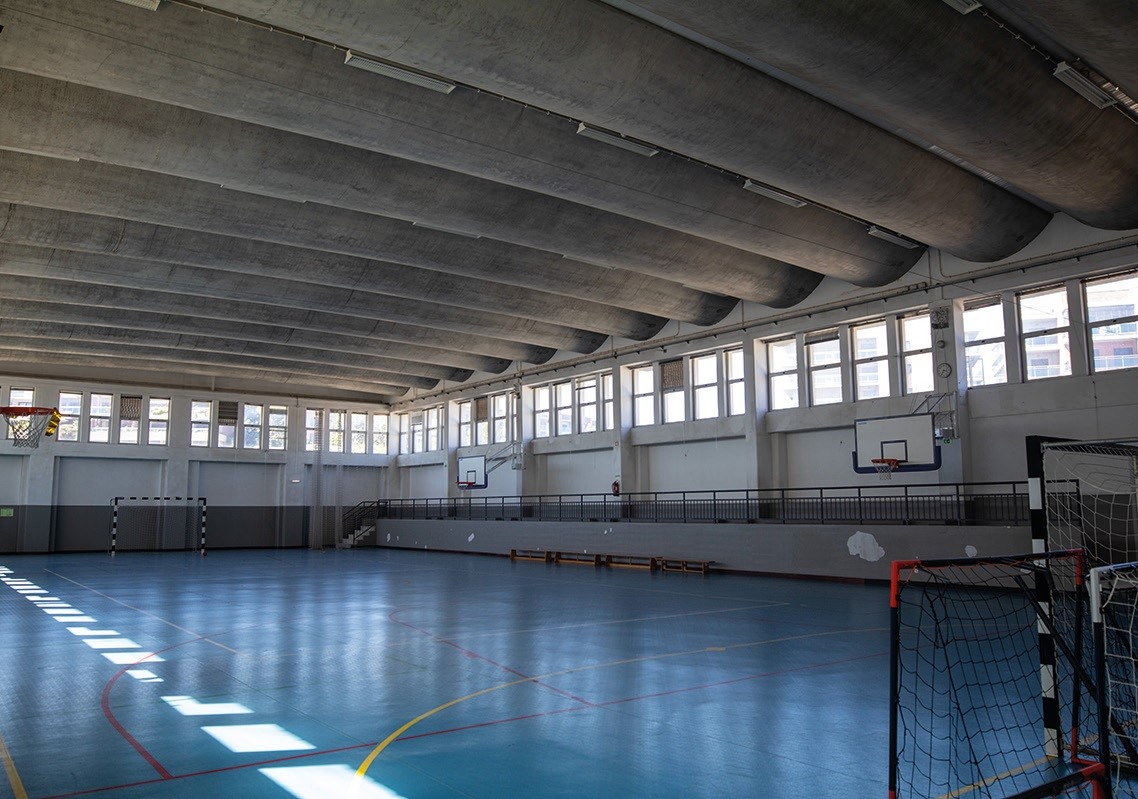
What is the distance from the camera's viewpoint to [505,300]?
26.6 metres

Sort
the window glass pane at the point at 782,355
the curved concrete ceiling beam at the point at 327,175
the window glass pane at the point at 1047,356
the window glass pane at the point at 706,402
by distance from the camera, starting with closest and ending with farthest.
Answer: the curved concrete ceiling beam at the point at 327,175
the window glass pane at the point at 1047,356
the window glass pane at the point at 782,355
the window glass pane at the point at 706,402

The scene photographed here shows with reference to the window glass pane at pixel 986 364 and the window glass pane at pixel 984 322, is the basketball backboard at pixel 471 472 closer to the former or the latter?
the window glass pane at pixel 986 364

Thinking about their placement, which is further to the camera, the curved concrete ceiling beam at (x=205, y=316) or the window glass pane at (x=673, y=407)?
the window glass pane at (x=673, y=407)

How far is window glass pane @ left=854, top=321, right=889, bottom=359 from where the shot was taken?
24.4 meters

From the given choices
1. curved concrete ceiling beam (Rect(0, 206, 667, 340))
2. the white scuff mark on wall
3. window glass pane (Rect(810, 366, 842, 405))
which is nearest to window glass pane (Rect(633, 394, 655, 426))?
curved concrete ceiling beam (Rect(0, 206, 667, 340))

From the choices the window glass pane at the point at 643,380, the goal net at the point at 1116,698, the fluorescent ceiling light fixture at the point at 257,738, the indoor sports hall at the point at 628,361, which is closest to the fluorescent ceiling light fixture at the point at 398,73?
the indoor sports hall at the point at 628,361

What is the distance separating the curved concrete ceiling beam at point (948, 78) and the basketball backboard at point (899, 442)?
7230mm

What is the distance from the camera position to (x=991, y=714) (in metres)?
7.88

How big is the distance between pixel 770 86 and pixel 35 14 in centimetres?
1113

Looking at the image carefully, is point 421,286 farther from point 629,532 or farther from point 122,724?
point 122,724

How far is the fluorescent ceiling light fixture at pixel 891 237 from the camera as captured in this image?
2111 centimetres

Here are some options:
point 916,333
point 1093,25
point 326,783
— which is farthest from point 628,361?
point 326,783

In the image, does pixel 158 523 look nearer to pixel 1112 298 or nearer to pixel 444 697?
pixel 444 697

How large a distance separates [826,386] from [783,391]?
5.65ft
